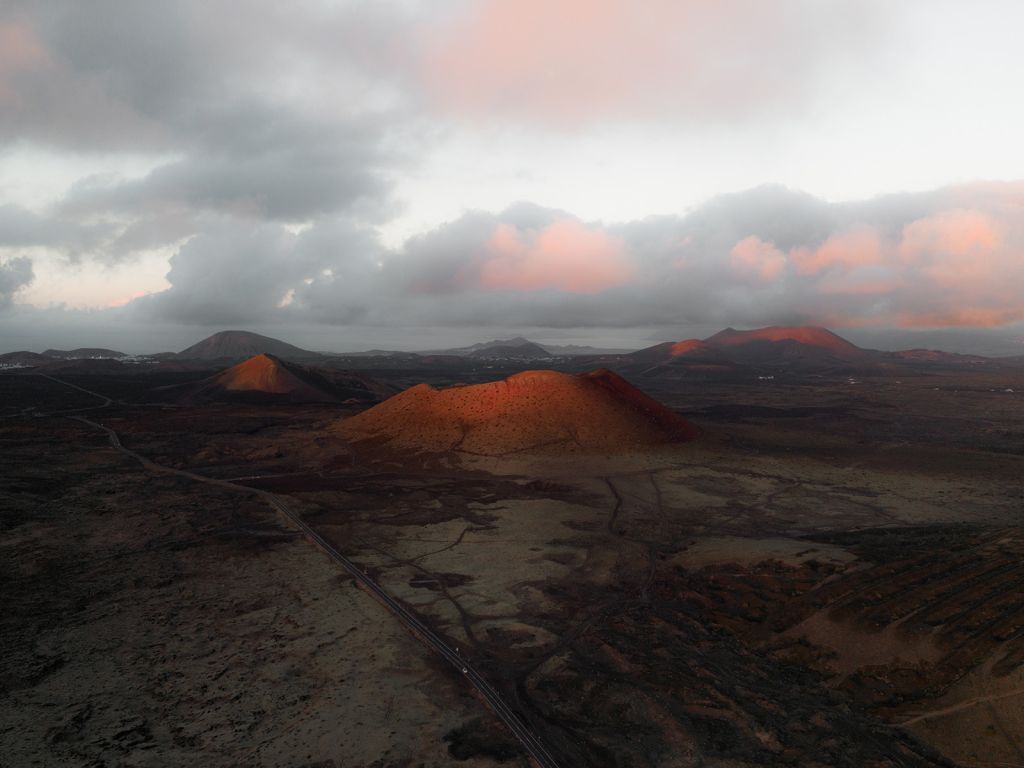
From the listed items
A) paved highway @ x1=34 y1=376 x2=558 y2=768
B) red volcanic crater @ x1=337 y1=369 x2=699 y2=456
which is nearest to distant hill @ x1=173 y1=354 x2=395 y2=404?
red volcanic crater @ x1=337 y1=369 x2=699 y2=456

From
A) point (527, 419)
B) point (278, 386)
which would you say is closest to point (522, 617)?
point (527, 419)

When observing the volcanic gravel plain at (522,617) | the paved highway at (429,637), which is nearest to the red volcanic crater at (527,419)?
the volcanic gravel plain at (522,617)

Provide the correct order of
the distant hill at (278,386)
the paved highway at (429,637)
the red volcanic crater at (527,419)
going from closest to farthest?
the paved highway at (429,637) < the red volcanic crater at (527,419) < the distant hill at (278,386)

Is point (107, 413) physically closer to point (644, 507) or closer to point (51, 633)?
point (51, 633)

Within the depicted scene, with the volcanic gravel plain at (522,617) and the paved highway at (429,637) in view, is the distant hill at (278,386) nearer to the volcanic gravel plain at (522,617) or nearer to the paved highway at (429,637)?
the volcanic gravel plain at (522,617)

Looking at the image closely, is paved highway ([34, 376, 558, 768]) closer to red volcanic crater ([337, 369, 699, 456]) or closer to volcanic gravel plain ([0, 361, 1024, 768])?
volcanic gravel plain ([0, 361, 1024, 768])

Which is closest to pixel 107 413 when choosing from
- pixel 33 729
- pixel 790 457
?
pixel 33 729

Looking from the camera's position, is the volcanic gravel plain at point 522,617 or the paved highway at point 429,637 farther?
the volcanic gravel plain at point 522,617
